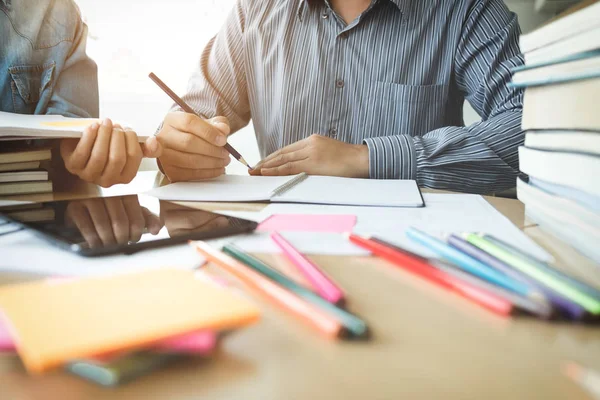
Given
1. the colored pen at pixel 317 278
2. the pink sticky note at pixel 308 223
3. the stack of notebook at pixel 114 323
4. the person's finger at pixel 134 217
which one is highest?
the stack of notebook at pixel 114 323

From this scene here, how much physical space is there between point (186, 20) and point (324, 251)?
2054 mm

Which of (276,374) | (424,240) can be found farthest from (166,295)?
(424,240)

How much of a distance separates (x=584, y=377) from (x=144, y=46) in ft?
7.32

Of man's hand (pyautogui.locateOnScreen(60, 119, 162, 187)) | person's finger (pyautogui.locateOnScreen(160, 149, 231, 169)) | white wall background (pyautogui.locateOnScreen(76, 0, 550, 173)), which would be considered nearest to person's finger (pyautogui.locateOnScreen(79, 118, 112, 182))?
man's hand (pyautogui.locateOnScreen(60, 119, 162, 187))

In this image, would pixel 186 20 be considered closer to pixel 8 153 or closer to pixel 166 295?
pixel 8 153

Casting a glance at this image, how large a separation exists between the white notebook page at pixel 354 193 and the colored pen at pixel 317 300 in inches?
11.3

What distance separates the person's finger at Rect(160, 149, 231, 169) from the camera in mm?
759

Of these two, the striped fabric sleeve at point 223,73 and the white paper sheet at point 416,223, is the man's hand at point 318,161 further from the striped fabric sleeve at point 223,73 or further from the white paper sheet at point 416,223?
the striped fabric sleeve at point 223,73

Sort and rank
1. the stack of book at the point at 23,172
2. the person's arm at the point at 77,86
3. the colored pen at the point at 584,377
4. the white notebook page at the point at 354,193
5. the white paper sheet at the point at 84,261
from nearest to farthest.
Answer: the colored pen at the point at 584,377
the white paper sheet at the point at 84,261
the white notebook page at the point at 354,193
the stack of book at the point at 23,172
the person's arm at the point at 77,86

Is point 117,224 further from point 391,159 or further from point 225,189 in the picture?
point 391,159

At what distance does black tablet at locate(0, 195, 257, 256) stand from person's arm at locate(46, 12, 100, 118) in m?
0.58

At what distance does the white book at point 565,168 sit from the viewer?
1.14 ft

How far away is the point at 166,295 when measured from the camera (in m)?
0.24

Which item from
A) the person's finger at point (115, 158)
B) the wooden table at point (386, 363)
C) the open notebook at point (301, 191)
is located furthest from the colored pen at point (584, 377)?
the person's finger at point (115, 158)
